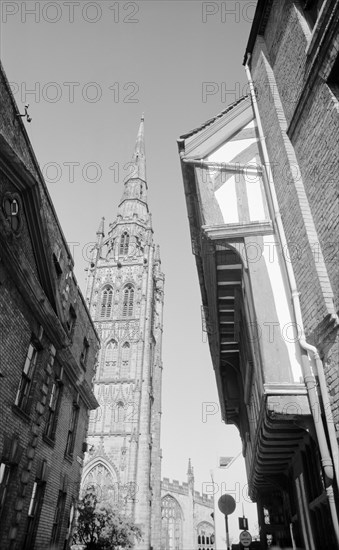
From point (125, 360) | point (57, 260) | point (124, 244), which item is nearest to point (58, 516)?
point (57, 260)

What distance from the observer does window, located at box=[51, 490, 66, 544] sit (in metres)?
12.3

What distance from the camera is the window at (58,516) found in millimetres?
12267

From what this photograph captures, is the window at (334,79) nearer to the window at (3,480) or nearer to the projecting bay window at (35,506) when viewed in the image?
the window at (3,480)

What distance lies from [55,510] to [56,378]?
4015 mm

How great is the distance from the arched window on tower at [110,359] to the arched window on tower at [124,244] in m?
18.0

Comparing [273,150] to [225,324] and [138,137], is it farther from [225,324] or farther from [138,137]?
[138,137]

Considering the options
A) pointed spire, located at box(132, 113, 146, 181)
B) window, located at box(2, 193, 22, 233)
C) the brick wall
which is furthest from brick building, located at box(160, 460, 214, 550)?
the brick wall

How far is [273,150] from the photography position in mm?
7930

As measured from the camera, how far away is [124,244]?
68.6m

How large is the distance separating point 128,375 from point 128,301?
38.7 feet

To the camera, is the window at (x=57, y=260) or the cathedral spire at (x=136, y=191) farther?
the cathedral spire at (x=136, y=191)

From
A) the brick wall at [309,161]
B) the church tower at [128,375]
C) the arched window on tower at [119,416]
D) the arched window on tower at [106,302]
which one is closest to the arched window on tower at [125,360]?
the church tower at [128,375]

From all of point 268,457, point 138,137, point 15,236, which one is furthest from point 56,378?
point 138,137

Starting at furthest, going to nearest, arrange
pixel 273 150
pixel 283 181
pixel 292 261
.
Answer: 1. pixel 273 150
2. pixel 283 181
3. pixel 292 261
